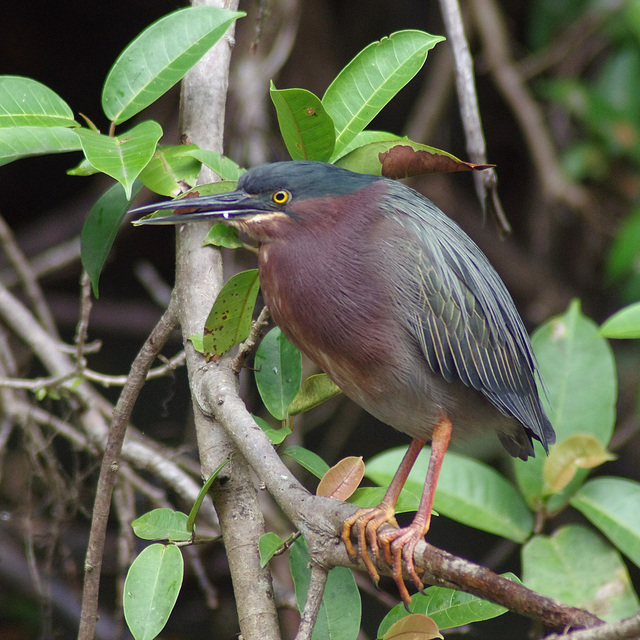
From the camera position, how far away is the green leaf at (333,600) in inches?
60.5

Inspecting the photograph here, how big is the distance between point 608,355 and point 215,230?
1.20m

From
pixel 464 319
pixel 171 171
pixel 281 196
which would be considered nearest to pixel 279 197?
pixel 281 196

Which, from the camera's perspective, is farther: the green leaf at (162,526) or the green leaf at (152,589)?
the green leaf at (162,526)

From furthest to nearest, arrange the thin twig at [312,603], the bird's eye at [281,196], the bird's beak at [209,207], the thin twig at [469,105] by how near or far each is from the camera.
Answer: the thin twig at [469,105]
the bird's eye at [281,196]
the bird's beak at [209,207]
the thin twig at [312,603]

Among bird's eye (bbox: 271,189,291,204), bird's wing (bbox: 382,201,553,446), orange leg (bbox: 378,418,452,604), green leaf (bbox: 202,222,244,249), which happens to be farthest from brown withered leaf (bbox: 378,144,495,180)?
orange leg (bbox: 378,418,452,604)

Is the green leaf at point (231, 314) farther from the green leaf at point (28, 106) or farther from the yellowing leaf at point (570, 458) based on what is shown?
the yellowing leaf at point (570, 458)

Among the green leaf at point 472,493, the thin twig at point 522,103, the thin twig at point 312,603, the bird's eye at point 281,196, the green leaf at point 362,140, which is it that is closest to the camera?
the thin twig at point 312,603

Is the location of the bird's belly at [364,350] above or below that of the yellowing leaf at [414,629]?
above

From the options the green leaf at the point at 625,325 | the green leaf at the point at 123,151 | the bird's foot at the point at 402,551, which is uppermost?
the green leaf at the point at 123,151

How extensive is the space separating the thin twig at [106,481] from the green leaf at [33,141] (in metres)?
0.46

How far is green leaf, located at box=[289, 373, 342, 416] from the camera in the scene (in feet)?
5.92

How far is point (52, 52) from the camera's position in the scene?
15.9 ft

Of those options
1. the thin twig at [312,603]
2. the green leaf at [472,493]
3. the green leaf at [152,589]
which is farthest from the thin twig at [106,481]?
the green leaf at [472,493]

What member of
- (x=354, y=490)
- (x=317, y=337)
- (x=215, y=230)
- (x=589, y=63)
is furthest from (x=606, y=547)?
(x=589, y=63)
